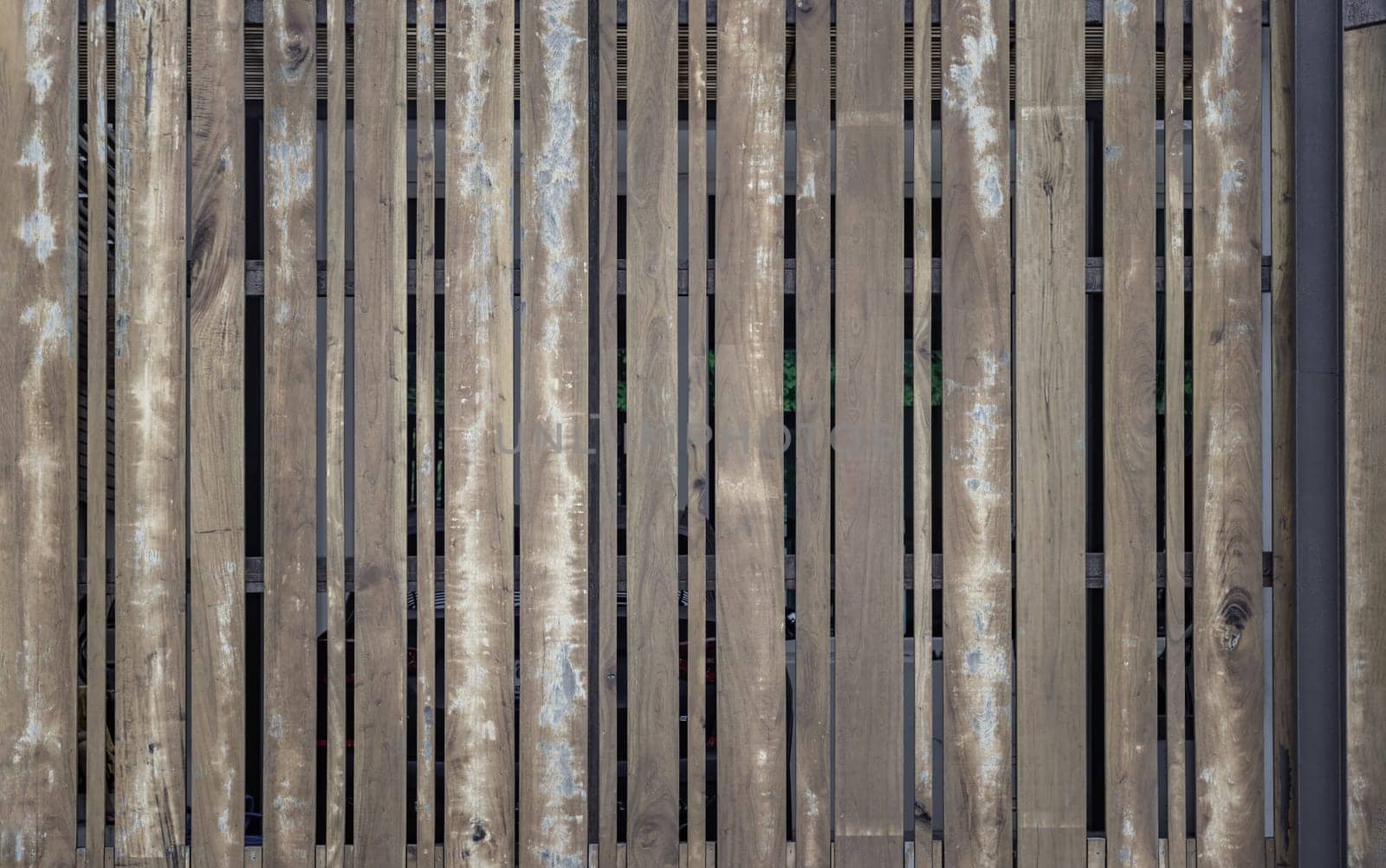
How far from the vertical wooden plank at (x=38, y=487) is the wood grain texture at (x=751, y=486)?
5.18 feet

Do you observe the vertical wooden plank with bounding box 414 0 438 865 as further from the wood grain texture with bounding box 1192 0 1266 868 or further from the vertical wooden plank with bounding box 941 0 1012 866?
the wood grain texture with bounding box 1192 0 1266 868

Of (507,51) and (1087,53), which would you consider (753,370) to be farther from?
(1087,53)

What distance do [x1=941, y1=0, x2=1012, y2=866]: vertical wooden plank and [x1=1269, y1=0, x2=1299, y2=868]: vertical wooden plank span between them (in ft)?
2.22

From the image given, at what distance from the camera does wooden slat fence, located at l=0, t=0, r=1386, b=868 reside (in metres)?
2.40

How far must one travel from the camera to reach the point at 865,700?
2428mm

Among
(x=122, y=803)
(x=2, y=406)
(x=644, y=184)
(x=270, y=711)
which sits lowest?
(x=122, y=803)

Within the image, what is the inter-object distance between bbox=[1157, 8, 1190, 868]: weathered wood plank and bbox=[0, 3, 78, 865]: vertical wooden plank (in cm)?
268

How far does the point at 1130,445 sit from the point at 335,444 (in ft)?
6.40

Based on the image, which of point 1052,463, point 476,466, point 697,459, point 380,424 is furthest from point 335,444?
point 1052,463

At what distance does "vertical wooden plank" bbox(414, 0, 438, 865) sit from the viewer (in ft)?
7.91

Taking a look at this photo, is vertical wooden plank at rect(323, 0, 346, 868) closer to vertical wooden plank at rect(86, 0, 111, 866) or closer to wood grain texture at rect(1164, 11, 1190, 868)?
vertical wooden plank at rect(86, 0, 111, 866)

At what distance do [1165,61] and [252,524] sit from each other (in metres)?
2.58

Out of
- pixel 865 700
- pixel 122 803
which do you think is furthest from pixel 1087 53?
pixel 122 803

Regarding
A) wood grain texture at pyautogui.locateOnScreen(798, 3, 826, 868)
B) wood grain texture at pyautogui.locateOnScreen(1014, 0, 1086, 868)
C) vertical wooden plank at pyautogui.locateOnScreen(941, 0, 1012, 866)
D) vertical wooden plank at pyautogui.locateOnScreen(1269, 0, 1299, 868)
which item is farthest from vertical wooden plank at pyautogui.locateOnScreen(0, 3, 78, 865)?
vertical wooden plank at pyautogui.locateOnScreen(1269, 0, 1299, 868)
